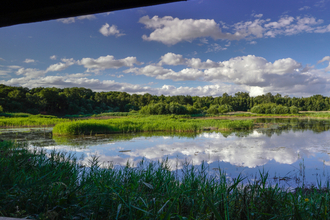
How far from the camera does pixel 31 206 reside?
155 cm

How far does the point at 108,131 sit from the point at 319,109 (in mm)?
45382

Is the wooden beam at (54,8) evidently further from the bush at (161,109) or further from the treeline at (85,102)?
the bush at (161,109)

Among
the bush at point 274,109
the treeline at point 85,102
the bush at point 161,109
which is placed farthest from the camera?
the bush at point 274,109

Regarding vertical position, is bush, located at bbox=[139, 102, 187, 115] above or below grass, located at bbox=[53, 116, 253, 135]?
above

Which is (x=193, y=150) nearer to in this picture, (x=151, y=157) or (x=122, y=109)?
(x=151, y=157)

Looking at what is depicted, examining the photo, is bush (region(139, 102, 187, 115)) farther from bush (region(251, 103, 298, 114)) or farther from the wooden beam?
the wooden beam

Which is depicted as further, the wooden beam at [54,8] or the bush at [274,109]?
the bush at [274,109]

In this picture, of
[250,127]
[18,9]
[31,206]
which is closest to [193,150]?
[31,206]

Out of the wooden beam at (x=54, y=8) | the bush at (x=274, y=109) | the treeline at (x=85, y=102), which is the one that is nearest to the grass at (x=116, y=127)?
the wooden beam at (x=54, y=8)

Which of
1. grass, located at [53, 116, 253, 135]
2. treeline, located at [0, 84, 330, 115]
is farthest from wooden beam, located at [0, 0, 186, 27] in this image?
treeline, located at [0, 84, 330, 115]

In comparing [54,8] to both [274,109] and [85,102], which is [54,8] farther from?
[274,109]

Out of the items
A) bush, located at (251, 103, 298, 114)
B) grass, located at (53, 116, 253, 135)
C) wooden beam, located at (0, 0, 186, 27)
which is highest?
wooden beam, located at (0, 0, 186, 27)

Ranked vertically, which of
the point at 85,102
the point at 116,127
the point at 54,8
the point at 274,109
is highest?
the point at 85,102

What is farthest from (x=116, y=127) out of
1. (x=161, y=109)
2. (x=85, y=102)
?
(x=85, y=102)
